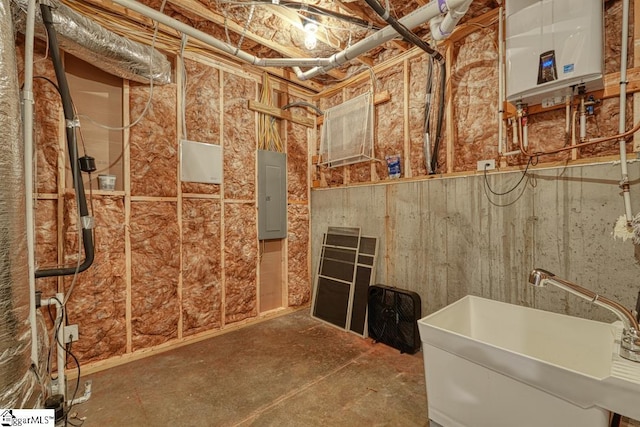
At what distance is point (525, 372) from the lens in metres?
1.15

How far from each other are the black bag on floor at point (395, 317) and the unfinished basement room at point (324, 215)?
0.07ft

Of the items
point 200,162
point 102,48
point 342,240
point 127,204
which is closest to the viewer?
point 102,48

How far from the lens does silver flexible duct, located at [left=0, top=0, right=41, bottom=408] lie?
1.13 m

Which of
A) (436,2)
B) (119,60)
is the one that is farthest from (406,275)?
(119,60)

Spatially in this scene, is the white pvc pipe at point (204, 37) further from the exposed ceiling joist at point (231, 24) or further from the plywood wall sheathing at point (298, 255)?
the plywood wall sheathing at point (298, 255)

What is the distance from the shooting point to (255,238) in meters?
3.14

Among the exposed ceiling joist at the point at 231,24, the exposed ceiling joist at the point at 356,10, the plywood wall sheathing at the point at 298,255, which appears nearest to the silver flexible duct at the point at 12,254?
the exposed ceiling joist at the point at 231,24

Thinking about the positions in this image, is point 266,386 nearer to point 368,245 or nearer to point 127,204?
point 368,245

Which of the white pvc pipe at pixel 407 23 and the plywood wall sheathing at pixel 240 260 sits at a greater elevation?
the white pvc pipe at pixel 407 23

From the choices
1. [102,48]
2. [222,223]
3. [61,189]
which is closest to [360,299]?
[222,223]

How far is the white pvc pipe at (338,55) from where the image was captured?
188 centimetres

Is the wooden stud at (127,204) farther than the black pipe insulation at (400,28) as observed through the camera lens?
Yes

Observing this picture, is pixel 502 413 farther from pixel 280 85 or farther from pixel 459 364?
pixel 280 85

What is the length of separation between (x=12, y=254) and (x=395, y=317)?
2.52 meters
